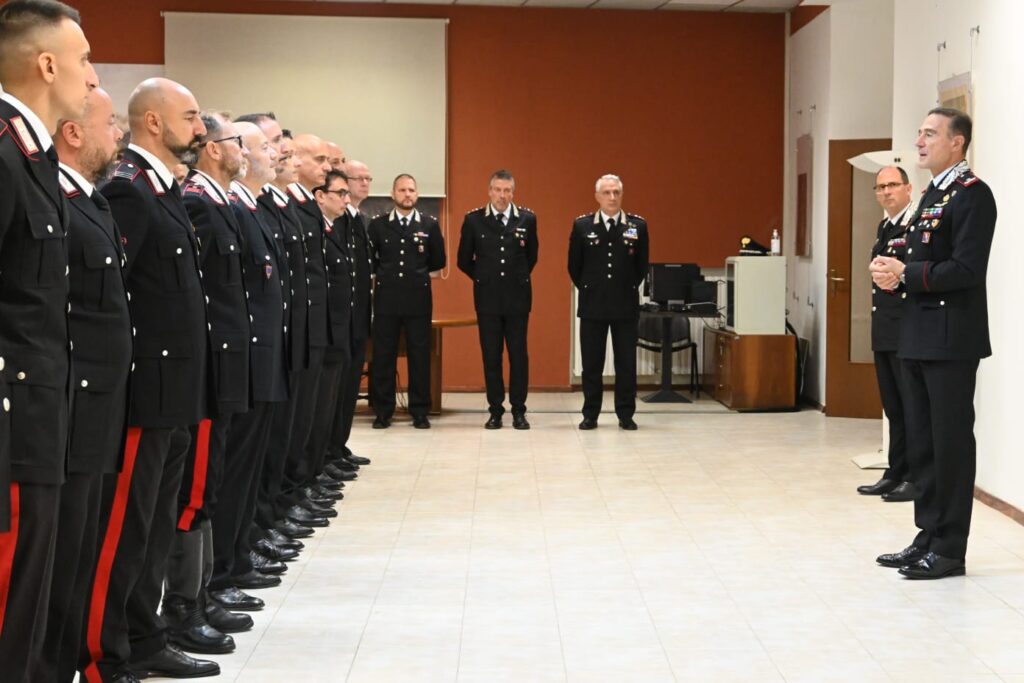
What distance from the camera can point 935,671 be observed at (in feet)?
13.0

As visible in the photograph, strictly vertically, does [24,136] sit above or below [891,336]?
above

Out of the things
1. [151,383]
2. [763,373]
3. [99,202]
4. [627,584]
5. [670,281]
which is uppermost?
[99,202]

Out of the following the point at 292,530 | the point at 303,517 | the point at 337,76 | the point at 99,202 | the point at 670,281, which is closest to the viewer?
the point at 99,202

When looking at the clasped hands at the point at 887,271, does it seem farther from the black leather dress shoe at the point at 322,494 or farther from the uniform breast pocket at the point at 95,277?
the uniform breast pocket at the point at 95,277

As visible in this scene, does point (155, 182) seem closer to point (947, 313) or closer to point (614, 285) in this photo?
point (947, 313)

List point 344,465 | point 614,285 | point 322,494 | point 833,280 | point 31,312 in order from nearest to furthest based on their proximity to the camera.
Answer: point 31,312 < point 322,494 < point 344,465 < point 614,285 < point 833,280

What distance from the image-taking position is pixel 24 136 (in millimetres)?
2424

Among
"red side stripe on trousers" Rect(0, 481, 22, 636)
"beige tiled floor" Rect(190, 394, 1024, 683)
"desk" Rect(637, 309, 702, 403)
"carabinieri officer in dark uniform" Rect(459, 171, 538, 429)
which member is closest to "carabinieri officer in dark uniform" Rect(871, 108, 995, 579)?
"beige tiled floor" Rect(190, 394, 1024, 683)

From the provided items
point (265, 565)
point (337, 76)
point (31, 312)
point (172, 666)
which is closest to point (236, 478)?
point (265, 565)

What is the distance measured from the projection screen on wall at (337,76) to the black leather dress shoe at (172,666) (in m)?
8.36

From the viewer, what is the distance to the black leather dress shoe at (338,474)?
738cm

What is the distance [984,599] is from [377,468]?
3.96 m

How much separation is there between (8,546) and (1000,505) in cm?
525

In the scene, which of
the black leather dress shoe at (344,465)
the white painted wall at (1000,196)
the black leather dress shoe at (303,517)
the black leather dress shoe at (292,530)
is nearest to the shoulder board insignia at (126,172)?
the black leather dress shoe at (292,530)
